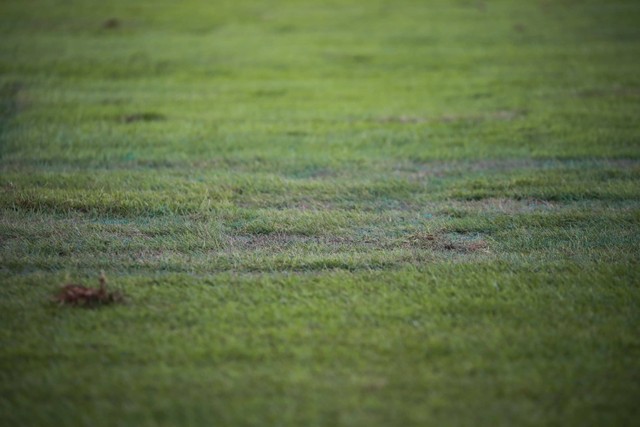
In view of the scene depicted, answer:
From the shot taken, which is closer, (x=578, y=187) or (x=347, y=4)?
(x=578, y=187)

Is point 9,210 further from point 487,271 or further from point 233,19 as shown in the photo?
point 233,19

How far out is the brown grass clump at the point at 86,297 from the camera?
4445mm

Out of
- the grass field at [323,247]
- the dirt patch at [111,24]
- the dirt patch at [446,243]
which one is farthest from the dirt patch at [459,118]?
the dirt patch at [111,24]

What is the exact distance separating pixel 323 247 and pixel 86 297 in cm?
202

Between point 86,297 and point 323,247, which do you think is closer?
point 86,297

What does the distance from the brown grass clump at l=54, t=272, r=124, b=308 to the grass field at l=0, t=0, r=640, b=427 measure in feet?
0.24

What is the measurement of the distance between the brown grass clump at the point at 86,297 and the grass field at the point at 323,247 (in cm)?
7

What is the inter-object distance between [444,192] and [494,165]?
51.6 inches

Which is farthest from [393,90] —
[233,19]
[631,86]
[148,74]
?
[233,19]

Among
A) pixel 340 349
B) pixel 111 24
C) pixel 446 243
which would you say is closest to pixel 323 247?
pixel 446 243

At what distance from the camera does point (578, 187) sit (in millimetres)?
6914

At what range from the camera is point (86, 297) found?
446cm

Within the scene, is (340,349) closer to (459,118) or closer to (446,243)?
(446,243)

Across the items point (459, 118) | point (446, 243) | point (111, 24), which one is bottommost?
point (446, 243)
